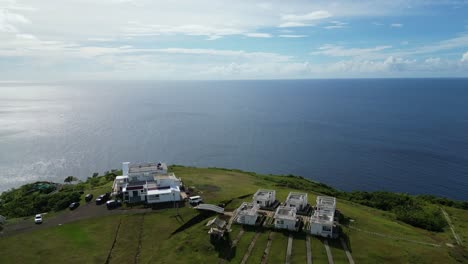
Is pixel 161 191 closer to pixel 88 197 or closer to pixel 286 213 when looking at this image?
pixel 88 197

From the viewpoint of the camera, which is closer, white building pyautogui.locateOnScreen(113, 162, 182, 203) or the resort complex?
the resort complex

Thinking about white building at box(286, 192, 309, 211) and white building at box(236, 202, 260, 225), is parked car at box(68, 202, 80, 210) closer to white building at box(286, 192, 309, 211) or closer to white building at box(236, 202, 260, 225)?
white building at box(236, 202, 260, 225)

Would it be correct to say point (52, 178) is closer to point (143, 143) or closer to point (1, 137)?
point (143, 143)

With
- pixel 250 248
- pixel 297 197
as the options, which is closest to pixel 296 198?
pixel 297 197

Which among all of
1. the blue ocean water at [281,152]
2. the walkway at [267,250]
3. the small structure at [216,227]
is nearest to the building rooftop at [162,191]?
the small structure at [216,227]

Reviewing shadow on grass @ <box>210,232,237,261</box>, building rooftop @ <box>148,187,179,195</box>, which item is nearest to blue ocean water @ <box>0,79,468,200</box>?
building rooftop @ <box>148,187,179,195</box>

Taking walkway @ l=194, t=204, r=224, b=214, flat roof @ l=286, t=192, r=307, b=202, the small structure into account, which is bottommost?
the small structure

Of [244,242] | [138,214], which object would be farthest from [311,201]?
[138,214]
